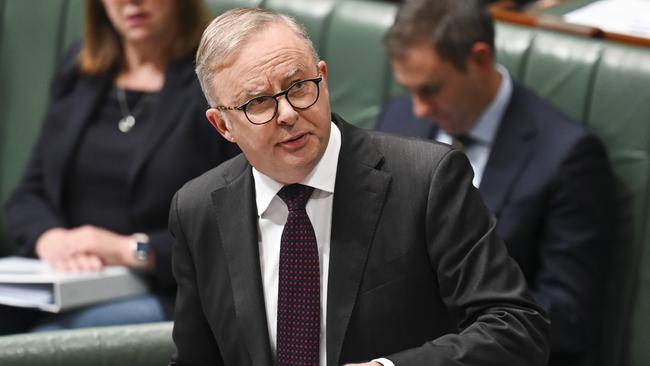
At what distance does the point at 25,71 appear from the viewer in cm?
325

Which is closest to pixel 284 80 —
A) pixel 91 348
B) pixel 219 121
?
pixel 219 121

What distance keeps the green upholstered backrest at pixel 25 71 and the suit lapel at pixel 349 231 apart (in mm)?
1731

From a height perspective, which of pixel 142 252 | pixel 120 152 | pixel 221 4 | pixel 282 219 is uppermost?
pixel 282 219

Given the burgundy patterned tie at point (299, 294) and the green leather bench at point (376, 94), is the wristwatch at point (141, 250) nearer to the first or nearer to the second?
the green leather bench at point (376, 94)

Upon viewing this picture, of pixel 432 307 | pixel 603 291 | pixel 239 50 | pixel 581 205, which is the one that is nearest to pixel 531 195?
pixel 581 205

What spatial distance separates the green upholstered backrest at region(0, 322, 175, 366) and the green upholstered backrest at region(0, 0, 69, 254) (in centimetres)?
114

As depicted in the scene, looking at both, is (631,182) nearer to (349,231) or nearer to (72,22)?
(349,231)

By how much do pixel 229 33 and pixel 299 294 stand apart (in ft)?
1.30

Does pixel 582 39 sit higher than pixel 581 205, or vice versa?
pixel 582 39

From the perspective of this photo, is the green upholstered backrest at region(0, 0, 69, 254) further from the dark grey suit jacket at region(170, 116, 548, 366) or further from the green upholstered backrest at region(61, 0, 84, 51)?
the dark grey suit jacket at region(170, 116, 548, 366)

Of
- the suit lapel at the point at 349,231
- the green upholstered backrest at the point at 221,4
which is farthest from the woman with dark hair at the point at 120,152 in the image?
the suit lapel at the point at 349,231

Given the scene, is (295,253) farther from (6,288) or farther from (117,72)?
(117,72)

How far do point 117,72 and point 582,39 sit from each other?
1133mm

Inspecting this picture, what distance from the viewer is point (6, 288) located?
254cm
